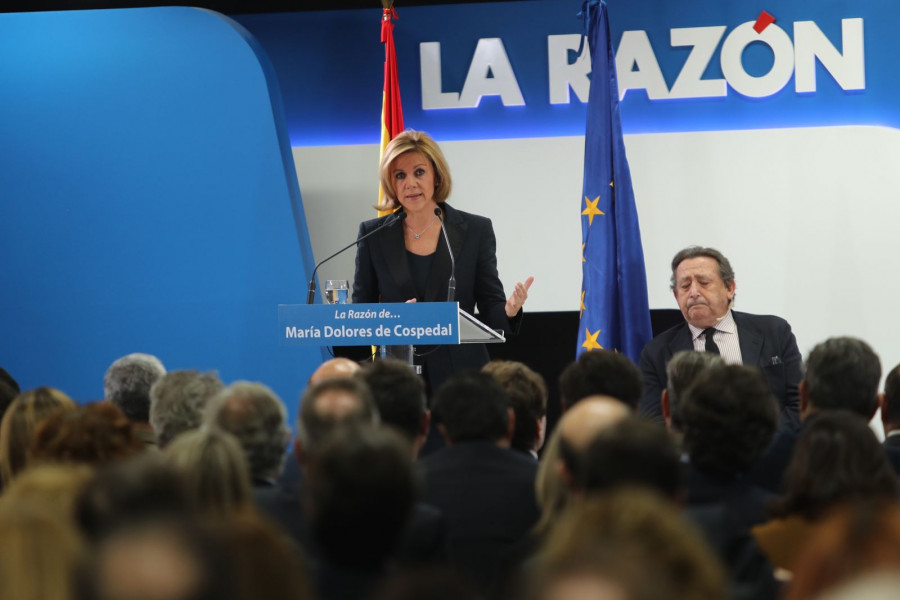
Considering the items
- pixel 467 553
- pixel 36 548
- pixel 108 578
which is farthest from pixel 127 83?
pixel 108 578

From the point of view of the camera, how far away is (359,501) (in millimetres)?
1675

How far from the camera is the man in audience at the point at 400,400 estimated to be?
112 inches

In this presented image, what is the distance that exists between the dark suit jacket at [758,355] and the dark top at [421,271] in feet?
3.27

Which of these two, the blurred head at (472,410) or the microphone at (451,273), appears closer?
the blurred head at (472,410)

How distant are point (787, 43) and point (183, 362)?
3758mm

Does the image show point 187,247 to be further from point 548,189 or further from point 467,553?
point 467,553

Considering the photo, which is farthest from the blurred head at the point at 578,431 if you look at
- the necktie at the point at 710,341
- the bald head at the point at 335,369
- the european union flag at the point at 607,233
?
the european union flag at the point at 607,233

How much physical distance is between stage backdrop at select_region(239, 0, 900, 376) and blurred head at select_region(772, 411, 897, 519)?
12.7ft

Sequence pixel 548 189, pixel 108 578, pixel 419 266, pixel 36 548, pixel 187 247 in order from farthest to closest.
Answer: pixel 548 189 → pixel 187 247 → pixel 419 266 → pixel 36 548 → pixel 108 578

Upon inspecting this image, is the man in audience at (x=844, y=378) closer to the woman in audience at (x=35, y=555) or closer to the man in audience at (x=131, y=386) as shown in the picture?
the man in audience at (x=131, y=386)

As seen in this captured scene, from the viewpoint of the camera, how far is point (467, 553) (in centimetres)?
237

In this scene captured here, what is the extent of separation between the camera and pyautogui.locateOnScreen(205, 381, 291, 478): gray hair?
246cm

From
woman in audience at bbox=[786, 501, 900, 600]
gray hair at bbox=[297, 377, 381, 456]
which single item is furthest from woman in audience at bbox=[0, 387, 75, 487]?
woman in audience at bbox=[786, 501, 900, 600]

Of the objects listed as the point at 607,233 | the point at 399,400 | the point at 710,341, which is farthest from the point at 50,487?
the point at 607,233
